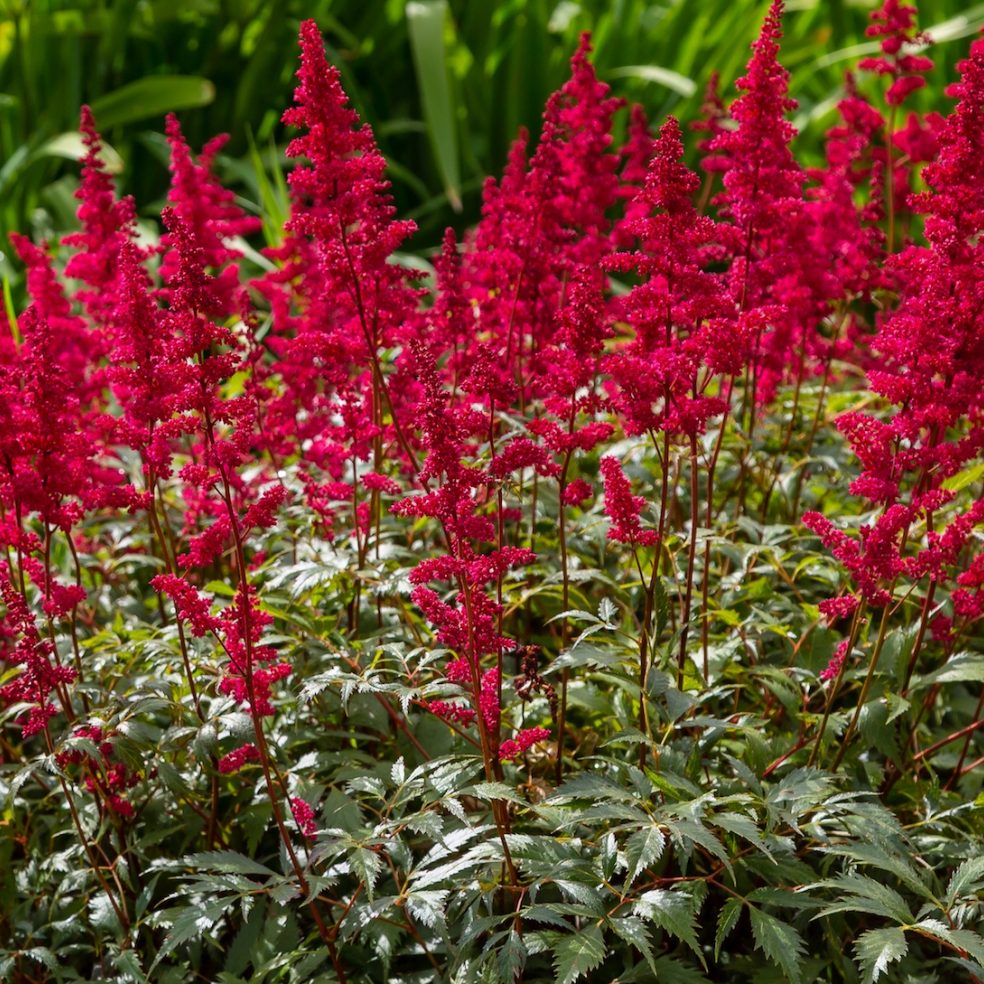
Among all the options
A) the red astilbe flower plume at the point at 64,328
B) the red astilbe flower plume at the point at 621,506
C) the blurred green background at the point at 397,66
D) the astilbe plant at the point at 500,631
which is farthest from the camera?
the blurred green background at the point at 397,66

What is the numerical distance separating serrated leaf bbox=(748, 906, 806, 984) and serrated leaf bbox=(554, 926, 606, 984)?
0.34 m

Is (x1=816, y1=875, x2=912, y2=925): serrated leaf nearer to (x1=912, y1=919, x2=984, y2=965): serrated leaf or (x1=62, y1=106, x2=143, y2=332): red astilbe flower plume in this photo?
(x1=912, y1=919, x2=984, y2=965): serrated leaf

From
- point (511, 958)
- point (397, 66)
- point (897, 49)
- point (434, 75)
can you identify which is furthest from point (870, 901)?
point (397, 66)

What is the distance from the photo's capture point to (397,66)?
32.8 feet

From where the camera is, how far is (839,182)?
459 centimetres

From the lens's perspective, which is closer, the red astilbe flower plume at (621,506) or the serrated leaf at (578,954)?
the serrated leaf at (578,954)

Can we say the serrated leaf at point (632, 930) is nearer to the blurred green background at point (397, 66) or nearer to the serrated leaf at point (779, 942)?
the serrated leaf at point (779, 942)

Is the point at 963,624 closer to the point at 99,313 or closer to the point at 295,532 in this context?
the point at 295,532

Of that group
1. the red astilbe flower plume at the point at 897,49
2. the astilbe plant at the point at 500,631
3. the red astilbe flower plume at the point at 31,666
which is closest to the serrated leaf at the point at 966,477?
the astilbe plant at the point at 500,631

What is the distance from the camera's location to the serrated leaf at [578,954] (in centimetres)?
238

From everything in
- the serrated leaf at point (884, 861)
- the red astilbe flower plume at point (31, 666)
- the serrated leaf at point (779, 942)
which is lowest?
the serrated leaf at point (779, 942)

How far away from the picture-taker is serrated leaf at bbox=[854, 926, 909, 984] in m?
2.42

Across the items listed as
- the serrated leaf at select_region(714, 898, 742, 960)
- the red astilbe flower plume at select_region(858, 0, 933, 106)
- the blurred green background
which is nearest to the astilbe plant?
the serrated leaf at select_region(714, 898, 742, 960)

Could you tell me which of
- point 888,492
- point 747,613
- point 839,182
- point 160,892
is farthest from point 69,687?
point 839,182
